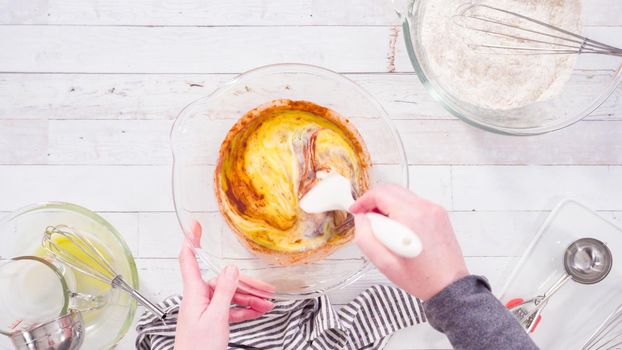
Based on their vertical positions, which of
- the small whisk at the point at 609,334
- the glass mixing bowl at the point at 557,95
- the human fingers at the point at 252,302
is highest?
the glass mixing bowl at the point at 557,95

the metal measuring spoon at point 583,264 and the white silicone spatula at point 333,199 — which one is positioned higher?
the white silicone spatula at point 333,199

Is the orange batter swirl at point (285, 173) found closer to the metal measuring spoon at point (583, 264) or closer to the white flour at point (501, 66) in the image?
the white flour at point (501, 66)

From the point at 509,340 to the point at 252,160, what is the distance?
0.40 meters

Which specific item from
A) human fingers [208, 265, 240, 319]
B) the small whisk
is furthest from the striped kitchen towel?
the small whisk

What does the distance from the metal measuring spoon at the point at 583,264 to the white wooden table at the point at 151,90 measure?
6.5 inches

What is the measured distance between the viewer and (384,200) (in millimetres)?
648

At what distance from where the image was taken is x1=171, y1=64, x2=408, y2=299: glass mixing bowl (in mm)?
→ 817

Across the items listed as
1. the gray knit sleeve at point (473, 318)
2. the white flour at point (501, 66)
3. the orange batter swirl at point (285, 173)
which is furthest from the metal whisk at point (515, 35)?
the gray knit sleeve at point (473, 318)

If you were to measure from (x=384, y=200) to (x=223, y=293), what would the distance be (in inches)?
9.8

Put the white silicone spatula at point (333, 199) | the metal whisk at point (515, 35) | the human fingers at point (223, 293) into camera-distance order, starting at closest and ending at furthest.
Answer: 1. the white silicone spatula at point (333, 199)
2. the human fingers at point (223, 293)
3. the metal whisk at point (515, 35)

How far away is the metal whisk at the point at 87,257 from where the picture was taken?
0.87m

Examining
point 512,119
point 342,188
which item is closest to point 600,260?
point 512,119

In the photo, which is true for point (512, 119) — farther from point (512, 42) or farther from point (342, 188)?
point (342, 188)

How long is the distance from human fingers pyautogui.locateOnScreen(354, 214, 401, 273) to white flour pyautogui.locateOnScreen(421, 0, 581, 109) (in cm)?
33
